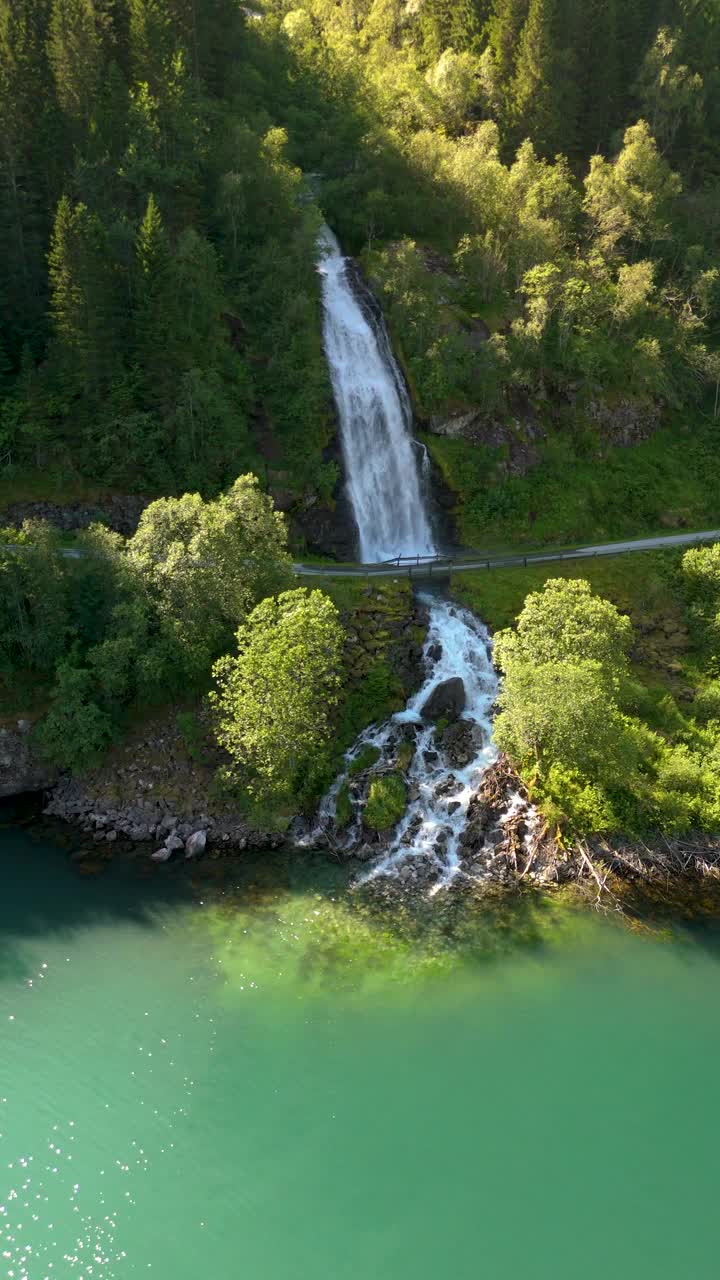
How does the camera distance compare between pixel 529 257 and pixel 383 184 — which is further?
pixel 383 184

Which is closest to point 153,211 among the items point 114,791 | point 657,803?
point 114,791

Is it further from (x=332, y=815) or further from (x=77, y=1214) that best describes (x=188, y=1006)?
(x=332, y=815)

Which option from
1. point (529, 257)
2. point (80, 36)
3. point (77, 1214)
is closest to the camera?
point (77, 1214)

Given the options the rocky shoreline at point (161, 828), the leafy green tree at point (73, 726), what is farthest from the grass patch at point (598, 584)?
the leafy green tree at point (73, 726)

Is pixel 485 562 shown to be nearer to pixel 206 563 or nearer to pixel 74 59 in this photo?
pixel 206 563

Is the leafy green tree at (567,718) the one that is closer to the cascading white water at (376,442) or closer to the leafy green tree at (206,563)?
the leafy green tree at (206,563)

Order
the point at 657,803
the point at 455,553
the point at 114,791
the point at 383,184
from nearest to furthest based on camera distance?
the point at 657,803 → the point at 114,791 → the point at 455,553 → the point at 383,184
